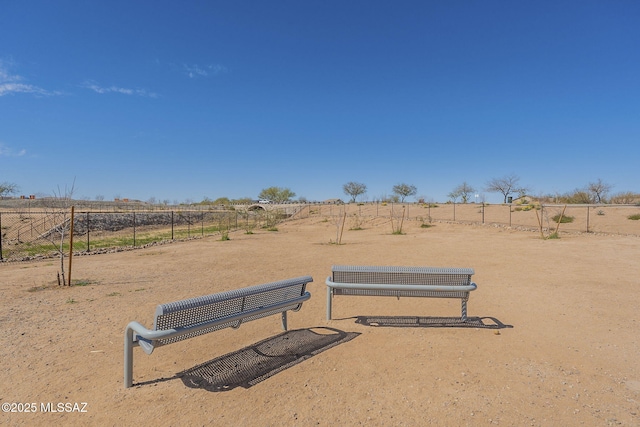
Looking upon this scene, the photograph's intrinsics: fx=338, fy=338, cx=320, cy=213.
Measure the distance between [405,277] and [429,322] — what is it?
0.79 m

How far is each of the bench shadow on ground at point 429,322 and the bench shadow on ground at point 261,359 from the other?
2.05ft

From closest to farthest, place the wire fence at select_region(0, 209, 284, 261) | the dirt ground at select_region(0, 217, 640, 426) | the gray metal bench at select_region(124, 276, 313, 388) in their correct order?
the dirt ground at select_region(0, 217, 640, 426)
the gray metal bench at select_region(124, 276, 313, 388)
the wire fence at select_region(0, 209, 284, 261)

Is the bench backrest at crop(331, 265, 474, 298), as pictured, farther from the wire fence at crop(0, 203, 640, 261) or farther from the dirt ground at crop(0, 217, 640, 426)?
the wire fence at crop(0, 203, 640, 261)

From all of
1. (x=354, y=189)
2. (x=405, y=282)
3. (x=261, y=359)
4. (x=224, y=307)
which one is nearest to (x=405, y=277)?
(x=405, y=282)

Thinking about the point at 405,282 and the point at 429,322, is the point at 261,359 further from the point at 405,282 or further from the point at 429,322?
the point at 429,322

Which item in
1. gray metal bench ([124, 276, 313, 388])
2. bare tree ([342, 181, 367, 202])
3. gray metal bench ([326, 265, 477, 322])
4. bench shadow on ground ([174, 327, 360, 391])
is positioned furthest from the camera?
bare tree ([342, 181, 367, 202])

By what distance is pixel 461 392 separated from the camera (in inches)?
122

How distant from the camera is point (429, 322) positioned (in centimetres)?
503

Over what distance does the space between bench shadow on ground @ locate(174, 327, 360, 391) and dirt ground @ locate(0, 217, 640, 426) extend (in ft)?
0.07

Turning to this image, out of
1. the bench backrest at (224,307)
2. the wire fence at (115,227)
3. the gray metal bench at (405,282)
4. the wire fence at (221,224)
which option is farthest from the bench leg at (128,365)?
the wire fence at (115,227)

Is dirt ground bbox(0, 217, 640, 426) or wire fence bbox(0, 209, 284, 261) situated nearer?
dirt ground bbox(0, 217, 640, 426)

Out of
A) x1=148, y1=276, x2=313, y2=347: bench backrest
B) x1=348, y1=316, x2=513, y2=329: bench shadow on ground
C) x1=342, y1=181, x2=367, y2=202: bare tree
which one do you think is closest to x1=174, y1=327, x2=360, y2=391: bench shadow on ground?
x1=148, y1=276, x2=313, y2=347: bench backrest

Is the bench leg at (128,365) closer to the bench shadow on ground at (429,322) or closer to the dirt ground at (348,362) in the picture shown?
the dirt ground at (348,362)

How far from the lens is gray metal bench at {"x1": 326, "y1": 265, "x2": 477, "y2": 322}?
15.8ft
